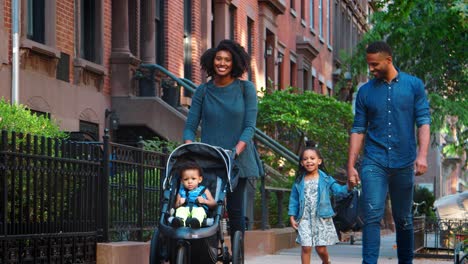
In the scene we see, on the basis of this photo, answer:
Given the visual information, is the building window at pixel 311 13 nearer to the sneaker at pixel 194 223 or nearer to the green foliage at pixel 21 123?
the green foliage at pixel 21 123

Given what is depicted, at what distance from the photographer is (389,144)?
956cm

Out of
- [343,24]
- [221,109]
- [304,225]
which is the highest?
[343,24]

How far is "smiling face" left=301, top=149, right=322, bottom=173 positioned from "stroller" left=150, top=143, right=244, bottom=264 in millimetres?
1750

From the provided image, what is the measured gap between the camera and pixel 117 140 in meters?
20.9

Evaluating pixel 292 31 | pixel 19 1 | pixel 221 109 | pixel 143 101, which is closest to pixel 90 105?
pixel 143 101

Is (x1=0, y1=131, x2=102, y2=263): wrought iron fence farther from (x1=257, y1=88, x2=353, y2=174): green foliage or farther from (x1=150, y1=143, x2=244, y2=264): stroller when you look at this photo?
(x1=257, y1=88, x2=353, y2=174): green foliage

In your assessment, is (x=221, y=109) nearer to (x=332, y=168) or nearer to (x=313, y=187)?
(x=313, y=187)

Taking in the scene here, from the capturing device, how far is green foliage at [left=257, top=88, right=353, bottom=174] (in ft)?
83.3

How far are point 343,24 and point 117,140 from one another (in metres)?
29.6

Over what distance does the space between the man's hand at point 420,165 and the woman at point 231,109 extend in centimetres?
125

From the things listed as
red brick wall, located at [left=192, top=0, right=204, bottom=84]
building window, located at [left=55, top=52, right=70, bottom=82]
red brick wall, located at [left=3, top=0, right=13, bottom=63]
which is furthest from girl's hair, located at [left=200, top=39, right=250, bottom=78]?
red brick wall, located at [left=192, top=0, right=204, bottom=84]

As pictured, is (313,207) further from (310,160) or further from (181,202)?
(181,202)

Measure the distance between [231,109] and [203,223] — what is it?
106cm

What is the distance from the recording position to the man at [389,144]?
952cm
